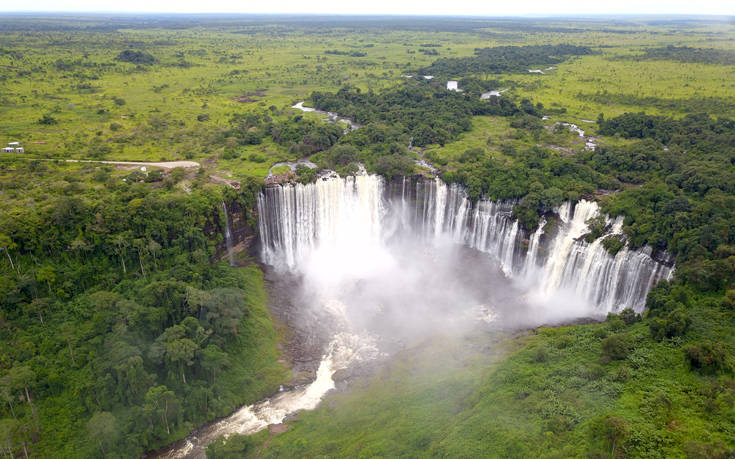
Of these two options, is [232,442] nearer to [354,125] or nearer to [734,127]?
[354,125]

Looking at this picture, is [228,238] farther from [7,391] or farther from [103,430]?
[7,391]

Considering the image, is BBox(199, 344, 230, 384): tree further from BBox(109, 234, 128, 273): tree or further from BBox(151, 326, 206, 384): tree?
BBox(109, 234, 128, 273): tree

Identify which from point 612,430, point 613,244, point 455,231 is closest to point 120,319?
point 612,430

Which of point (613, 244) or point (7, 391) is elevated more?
point (613, 244)

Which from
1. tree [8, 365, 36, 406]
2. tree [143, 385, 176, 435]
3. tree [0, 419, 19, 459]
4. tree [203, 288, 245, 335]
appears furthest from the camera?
tree [203, 288, 245, 335]

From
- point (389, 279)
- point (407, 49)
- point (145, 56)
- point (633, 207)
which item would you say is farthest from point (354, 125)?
point (407, 49)

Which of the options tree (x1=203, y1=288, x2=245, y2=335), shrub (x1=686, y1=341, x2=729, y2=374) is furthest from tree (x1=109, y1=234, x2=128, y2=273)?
shrub (x1=686, y1=341, x2=729, y2=374)

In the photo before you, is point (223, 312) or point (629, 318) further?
point (223, 312)
